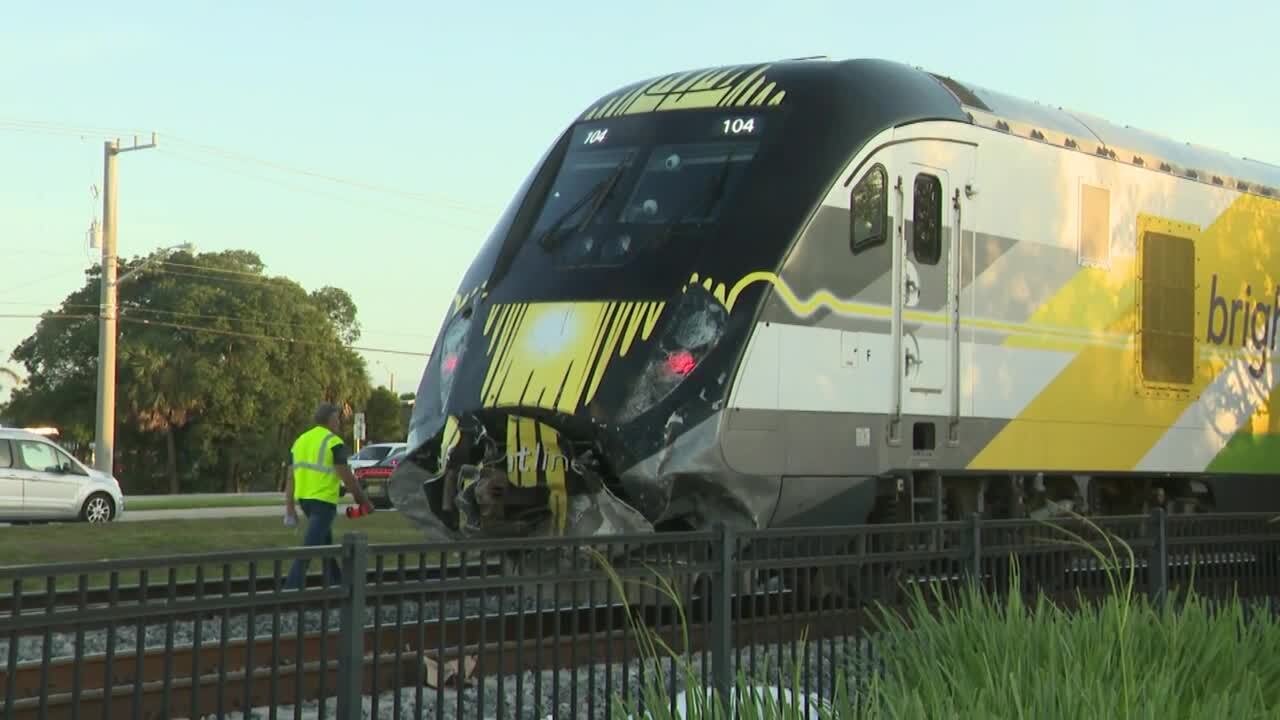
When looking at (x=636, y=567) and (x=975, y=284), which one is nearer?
(x=636, y=567)

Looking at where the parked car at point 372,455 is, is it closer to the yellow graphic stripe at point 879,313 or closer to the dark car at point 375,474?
the dark car at point 375,474

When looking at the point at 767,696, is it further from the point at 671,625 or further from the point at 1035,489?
the point at 1035,489

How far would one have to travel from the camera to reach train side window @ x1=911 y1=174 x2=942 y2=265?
11.8 metres

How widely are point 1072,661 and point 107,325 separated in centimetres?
4063

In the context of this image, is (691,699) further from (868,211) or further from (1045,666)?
(868,211)

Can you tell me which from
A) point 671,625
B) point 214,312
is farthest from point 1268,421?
point 214,312

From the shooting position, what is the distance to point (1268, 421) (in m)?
15.3

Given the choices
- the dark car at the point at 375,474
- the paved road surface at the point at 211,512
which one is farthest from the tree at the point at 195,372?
the dark car at the point at 375,474

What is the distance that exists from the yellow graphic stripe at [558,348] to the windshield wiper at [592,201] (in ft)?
1.94

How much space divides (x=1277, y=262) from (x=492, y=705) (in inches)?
412

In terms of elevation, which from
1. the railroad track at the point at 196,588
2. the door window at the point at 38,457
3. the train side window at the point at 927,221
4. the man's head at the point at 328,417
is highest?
the train side window at the point at 927,221

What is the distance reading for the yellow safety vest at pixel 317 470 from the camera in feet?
47.9

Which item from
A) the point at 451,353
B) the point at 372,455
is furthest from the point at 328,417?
the point at 372,455

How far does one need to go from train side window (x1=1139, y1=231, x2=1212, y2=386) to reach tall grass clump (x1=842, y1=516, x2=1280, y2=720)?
6525 millimetres
